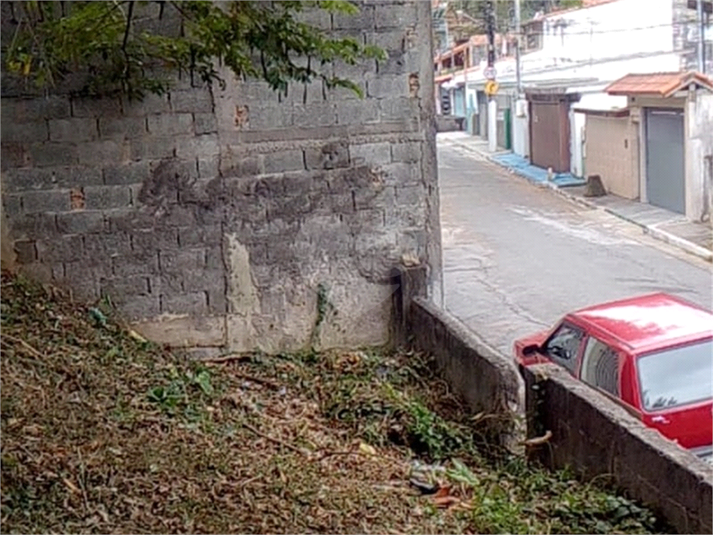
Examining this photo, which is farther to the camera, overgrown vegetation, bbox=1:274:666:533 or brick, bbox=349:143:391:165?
brick, bbox=349:143:391:165

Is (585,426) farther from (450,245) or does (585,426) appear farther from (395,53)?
(450,245)

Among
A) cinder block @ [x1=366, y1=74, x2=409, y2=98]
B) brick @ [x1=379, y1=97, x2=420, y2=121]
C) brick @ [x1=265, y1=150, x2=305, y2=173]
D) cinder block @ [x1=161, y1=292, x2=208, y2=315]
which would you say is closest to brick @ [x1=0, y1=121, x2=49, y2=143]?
cinder block @ [x1=161, y1=292, x2=208, y2=315]

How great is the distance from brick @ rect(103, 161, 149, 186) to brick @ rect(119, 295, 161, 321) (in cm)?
96

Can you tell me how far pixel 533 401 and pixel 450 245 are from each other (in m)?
13.7

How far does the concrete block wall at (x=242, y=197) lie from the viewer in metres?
8.22

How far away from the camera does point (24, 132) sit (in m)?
8.08

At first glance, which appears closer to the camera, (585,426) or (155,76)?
(585,426)

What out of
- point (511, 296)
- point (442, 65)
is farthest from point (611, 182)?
point (442, 65)

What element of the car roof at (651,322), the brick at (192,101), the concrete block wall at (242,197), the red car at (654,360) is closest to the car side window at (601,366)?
the red car at (654,360)

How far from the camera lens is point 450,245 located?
20375 mm

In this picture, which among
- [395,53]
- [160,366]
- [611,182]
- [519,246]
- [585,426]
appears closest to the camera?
[585,426]

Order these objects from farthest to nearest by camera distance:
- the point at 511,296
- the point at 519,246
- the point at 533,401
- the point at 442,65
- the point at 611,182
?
1. the point at 442,65
2. the point at 611,182
3. the point at 519,246
4. the point at 511,296
5. the point at 533,401

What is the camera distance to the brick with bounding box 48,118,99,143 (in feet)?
26.7

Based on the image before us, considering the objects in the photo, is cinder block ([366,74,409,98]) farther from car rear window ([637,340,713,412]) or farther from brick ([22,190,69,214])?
car rear window ([637,340,713,412])
